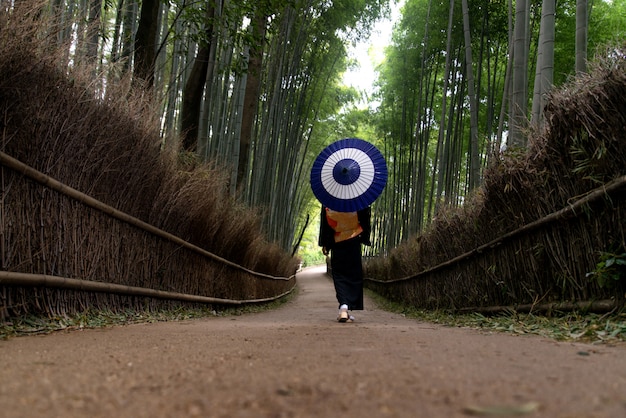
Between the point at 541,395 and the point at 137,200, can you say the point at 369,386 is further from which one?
the point at 137,200

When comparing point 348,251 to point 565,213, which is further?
point 348,251

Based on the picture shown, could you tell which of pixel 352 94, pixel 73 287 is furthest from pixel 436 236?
Result: pixel 352 94

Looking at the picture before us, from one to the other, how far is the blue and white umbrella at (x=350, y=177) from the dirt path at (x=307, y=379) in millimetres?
2031

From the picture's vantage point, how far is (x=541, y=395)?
43.1 inches

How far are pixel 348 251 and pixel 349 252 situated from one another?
0.01 metres

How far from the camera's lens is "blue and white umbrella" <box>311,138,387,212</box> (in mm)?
4039

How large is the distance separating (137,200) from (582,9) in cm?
428

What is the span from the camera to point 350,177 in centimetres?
405

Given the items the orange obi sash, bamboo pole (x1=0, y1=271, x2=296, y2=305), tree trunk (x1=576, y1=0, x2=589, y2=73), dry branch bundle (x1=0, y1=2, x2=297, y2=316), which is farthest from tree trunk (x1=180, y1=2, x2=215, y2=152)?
tree trunk (x1=576, y1=0, x2=589, y2=73)

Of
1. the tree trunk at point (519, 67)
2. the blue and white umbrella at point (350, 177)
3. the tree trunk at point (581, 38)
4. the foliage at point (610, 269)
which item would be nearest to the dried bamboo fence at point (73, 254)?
the blue and white umbrella at point (350, 177)

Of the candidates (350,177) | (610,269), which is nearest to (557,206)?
(610,269)

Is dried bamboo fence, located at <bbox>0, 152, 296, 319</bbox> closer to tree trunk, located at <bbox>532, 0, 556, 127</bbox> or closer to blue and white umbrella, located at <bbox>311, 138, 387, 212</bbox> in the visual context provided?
blue and white umbrella, located at <bbox>311, 138, 387, 212</bbox>

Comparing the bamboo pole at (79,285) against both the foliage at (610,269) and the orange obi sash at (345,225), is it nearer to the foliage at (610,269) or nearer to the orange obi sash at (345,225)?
the orange obi sash at (345,225)

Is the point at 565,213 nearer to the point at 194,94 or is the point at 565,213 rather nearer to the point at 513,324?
the point at 513,324
